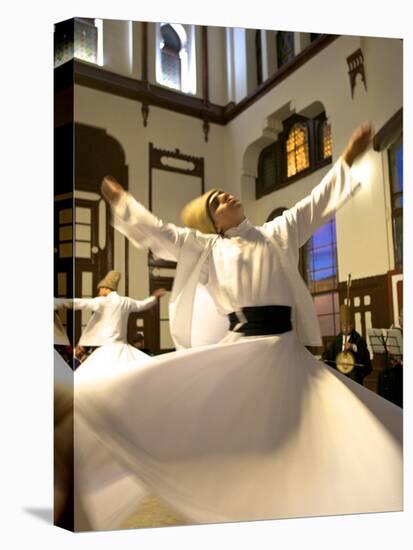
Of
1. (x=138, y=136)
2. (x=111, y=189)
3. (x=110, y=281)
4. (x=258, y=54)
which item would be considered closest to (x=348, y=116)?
(x=258, y=54)

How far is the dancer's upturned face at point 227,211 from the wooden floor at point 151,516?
5.28ft

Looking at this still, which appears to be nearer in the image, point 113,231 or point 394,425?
point 113,231

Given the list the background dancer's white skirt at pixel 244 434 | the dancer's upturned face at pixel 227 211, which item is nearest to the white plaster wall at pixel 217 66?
the dancer's upturned face at pixel 227 211

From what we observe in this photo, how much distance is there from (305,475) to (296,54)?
2596 millimetres

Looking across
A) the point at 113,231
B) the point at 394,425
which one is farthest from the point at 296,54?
the point at 394,425

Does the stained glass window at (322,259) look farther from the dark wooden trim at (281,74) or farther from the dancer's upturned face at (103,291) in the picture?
the dancer's upturned face at (103,291)

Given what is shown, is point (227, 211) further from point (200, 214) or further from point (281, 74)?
point (281, 74)

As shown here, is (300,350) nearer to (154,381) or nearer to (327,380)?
(327,380)

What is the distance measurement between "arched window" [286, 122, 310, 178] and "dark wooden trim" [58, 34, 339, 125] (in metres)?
0.31

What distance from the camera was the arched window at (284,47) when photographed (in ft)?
14.6

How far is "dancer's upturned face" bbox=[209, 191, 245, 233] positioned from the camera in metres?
4.27

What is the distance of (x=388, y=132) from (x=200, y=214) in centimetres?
142

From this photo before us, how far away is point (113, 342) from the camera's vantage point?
395 centimetres

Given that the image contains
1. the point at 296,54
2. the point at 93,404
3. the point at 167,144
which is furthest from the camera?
the point at 296,54
